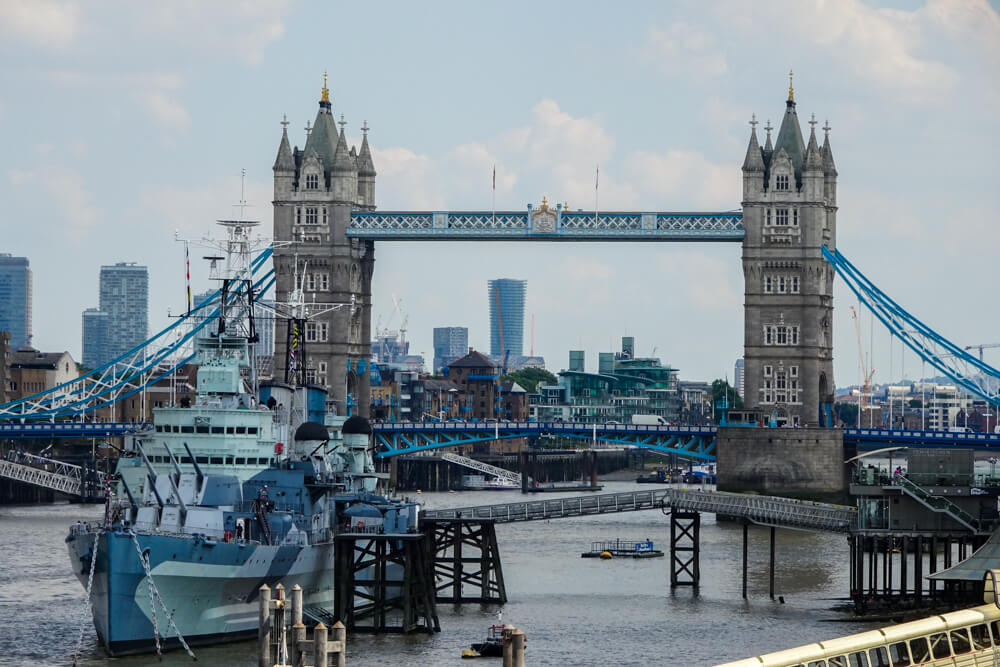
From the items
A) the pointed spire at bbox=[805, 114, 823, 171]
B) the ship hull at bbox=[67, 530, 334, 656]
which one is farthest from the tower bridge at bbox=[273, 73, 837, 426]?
the ship hull at bbox=[67, 530, 334, 656]

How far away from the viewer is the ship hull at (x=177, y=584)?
57.2m

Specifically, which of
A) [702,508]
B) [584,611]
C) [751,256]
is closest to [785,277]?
[751,256]

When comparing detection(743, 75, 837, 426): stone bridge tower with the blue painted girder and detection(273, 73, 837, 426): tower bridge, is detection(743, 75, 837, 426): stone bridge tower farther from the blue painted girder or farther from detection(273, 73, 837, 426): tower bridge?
the blue painted girder

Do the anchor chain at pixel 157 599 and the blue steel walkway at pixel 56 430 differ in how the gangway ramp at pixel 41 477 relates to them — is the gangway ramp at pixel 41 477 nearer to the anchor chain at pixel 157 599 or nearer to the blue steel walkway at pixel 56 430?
the blue steel walkway at pixel 56 430

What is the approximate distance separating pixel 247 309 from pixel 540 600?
14138 mm

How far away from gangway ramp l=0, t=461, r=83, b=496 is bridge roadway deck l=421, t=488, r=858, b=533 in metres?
51.4

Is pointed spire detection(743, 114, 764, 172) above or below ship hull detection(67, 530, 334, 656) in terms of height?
above

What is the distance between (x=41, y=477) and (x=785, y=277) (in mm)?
47054

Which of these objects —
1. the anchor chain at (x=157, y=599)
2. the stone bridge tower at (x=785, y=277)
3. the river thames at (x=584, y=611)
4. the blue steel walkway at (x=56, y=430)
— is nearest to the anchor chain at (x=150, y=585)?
the anchor chain at (x=157, y=599)

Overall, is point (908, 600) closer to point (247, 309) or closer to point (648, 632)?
point (648, 632)

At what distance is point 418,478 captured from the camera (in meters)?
162

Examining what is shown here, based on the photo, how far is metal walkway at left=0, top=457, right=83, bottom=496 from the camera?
12550 centimetres

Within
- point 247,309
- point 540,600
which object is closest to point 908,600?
point 540,600

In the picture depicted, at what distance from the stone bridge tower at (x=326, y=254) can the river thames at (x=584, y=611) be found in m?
35.0
